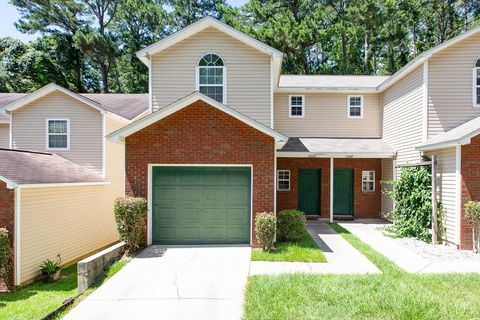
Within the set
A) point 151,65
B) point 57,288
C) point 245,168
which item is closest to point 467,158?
point 245,168

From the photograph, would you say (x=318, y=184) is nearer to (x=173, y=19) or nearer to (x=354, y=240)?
(x=354, y=240)

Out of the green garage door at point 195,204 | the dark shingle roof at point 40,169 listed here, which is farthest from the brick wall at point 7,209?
the green garage door at point 195,204

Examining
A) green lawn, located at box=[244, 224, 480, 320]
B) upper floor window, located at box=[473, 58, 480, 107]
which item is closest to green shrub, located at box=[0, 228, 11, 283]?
green lawn, located at box=[244, 224, 480, 320]

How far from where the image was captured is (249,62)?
12508 millimetres

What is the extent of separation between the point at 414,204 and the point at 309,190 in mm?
4910

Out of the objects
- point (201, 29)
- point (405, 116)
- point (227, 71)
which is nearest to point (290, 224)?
point (227, 71)

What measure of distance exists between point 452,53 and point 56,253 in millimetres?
14977

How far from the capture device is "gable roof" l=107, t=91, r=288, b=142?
912 centimetres

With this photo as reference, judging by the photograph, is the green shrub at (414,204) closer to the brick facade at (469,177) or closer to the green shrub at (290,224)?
the brick facade at (469,177)

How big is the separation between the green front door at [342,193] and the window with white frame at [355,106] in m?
2.86

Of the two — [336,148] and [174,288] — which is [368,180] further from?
[174,288]

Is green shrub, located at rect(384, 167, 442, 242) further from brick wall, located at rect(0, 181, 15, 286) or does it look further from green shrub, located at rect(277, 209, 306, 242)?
brick wall, located at rect(0, 181, 15, 286)

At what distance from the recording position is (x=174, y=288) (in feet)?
21.8

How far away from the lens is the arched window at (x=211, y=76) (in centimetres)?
1257
